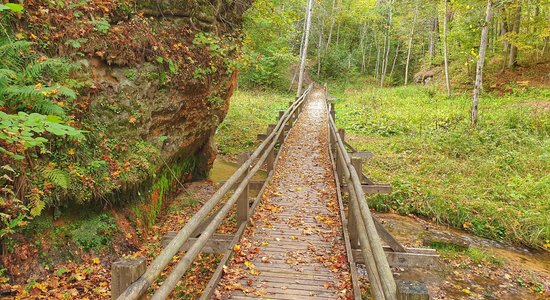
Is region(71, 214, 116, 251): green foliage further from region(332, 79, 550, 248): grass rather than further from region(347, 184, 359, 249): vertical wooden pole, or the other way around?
region(332, 79, 550, 248): grass

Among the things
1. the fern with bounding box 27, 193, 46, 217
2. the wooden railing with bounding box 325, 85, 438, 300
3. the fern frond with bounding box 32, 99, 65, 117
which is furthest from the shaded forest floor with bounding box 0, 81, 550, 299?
the fern frond with bounding box 32, 99, 65, 117

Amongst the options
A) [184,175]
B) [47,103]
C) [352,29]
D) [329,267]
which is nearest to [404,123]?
[184,175]

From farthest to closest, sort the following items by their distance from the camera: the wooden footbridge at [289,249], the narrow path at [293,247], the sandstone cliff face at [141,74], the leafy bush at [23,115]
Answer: the sandstone cliff face at [141,74]
the leafy bush at [23,115]
the narrow path at [293,247]
the wooden footbridge at [289,249]

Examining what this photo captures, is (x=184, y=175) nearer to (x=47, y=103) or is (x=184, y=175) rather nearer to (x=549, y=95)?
(x=47, y=103)

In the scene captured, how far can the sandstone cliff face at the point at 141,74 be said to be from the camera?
22.7ft

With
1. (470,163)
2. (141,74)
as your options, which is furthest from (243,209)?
(470,163)

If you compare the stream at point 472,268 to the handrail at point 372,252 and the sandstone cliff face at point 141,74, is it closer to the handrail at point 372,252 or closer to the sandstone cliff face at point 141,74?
the sandstone cliff face at point 141,74

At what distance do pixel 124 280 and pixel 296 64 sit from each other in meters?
47.5

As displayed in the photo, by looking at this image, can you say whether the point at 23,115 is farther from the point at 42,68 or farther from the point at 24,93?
the point at 42,68

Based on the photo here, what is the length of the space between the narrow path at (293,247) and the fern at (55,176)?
2.73 meters

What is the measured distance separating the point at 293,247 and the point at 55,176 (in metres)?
3.76

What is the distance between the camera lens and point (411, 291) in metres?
2.75

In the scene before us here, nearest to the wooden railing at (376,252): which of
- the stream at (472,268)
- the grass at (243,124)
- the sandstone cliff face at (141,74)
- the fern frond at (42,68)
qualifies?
the stream at (472,268)

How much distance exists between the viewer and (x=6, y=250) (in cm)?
526
